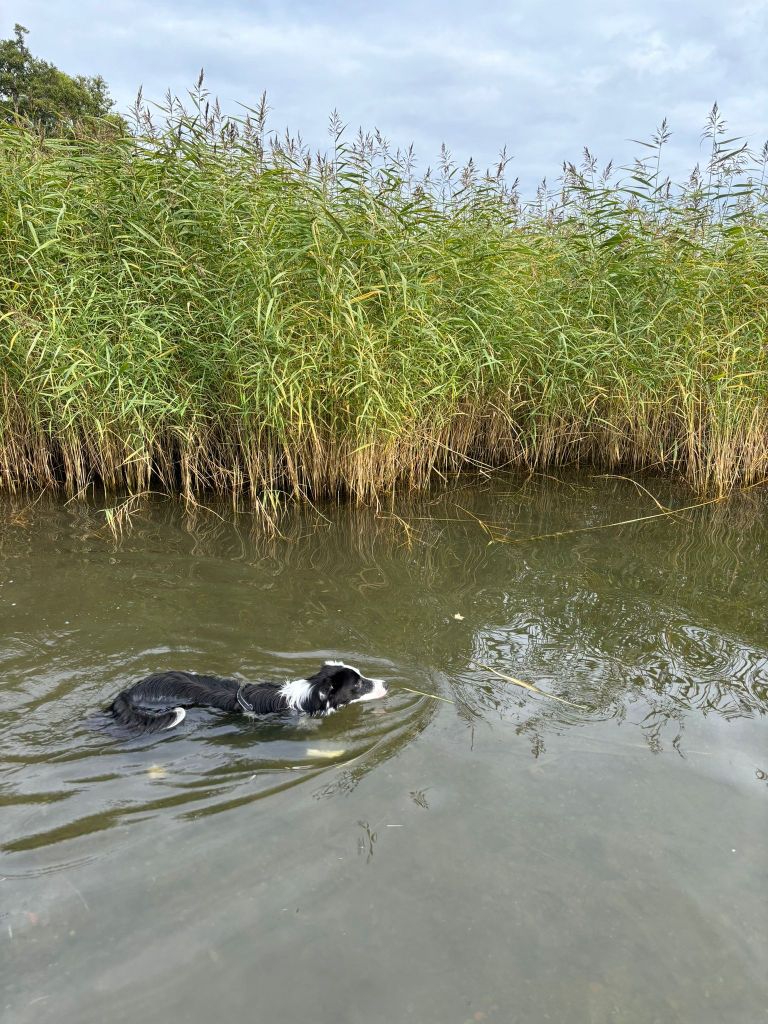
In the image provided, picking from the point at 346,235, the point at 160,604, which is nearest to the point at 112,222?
the point at 346,235

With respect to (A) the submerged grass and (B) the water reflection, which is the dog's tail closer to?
(B) the water reflection

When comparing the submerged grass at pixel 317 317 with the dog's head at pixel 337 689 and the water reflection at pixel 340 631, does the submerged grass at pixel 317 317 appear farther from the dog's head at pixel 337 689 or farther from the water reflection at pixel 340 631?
the dog's head at pixel 337 689

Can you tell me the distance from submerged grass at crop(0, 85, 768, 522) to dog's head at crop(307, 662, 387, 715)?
2.43 metres

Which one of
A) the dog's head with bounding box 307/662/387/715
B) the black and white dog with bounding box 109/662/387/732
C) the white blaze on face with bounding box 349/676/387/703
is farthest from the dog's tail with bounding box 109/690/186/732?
the white blaze on face with bounding box 349/676/387/703

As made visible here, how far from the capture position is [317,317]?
4957 millimetres

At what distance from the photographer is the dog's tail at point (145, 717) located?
2.58 m

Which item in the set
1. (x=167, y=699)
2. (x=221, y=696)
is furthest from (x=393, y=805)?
(x=167, y=699)

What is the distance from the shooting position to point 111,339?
5.12m

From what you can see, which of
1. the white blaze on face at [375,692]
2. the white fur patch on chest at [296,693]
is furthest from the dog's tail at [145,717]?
the white blaze on face at [375,692]

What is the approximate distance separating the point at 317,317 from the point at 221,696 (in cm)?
312

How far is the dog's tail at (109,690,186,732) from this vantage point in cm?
258

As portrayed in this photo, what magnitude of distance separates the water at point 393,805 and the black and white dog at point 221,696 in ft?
0.24

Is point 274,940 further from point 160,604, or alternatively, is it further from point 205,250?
point 205,250

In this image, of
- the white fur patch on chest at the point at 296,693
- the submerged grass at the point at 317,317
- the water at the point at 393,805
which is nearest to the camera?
the water at the point at 393,805
